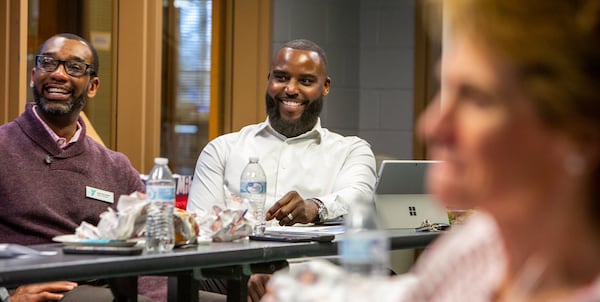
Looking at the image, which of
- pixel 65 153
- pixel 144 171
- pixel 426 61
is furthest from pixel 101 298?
pixel 426 61

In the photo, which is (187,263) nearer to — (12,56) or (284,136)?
(284,136)

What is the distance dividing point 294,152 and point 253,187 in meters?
0.72

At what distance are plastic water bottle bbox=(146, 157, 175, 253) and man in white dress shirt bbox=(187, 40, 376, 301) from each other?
1.14m

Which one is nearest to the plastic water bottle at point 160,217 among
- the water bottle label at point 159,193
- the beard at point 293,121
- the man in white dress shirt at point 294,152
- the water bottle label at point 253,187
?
the water bottle label at point 159,193

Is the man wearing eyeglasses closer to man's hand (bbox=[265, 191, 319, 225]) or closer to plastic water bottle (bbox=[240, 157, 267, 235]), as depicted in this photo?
plastic water bottle (bbox=[240, 157, 267, 235])

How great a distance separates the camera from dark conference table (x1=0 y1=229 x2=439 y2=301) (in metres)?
1.96

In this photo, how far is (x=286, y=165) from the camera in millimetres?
3789

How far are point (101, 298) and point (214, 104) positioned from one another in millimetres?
2612

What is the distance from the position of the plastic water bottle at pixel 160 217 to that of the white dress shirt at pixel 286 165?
1.22m

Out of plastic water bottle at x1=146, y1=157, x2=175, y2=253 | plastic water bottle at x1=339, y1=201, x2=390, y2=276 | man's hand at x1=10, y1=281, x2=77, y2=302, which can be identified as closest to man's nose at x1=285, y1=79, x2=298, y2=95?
man's hand at x1=10, y1=281, x2=77, y2=302

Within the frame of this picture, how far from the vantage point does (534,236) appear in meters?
0.66

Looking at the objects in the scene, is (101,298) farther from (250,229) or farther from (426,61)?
(426,61)

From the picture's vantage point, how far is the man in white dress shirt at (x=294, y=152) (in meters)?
3.69

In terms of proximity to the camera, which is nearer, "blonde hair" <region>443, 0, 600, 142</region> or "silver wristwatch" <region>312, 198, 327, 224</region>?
"blonde hair" <region>443, 0, 600, 142</region>
